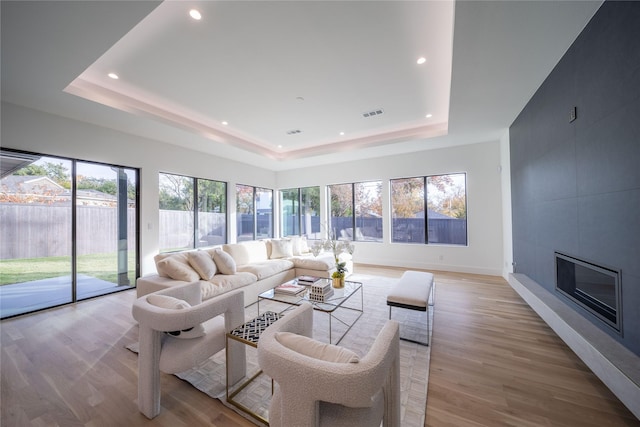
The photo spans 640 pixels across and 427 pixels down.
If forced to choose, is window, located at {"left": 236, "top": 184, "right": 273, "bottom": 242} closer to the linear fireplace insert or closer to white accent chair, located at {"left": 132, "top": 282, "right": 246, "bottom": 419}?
white accent chair, located at {"left": 132, "top": 282, "right": 246, "bottom": 419}

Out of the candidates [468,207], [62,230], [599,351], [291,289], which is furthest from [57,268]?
[468,207]

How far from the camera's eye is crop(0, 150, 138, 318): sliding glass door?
320 cm

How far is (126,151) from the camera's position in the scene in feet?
13.6

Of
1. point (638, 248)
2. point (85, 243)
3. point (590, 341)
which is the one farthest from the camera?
point (85, 243)

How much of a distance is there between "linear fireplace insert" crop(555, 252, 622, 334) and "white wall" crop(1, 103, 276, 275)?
599cm

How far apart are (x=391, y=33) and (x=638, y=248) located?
2513 millimetres

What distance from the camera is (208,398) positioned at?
1731 millimetres

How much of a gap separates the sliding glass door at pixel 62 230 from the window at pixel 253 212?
2.49 m

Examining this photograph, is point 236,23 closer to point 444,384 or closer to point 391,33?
point 391,33

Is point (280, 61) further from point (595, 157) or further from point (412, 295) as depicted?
point (595, 157)

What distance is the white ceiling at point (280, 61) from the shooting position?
1924mm

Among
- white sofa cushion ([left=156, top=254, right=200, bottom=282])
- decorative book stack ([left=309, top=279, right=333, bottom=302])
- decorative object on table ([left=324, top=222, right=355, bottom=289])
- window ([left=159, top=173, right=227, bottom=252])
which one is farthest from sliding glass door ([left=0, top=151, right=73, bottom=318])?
decorative object on table ([left=324, top=222, right=355, bottom=289])

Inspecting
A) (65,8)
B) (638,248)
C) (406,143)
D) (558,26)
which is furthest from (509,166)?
(65,8)

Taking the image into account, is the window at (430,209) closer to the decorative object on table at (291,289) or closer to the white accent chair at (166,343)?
the decorative object on table at (291,289)
